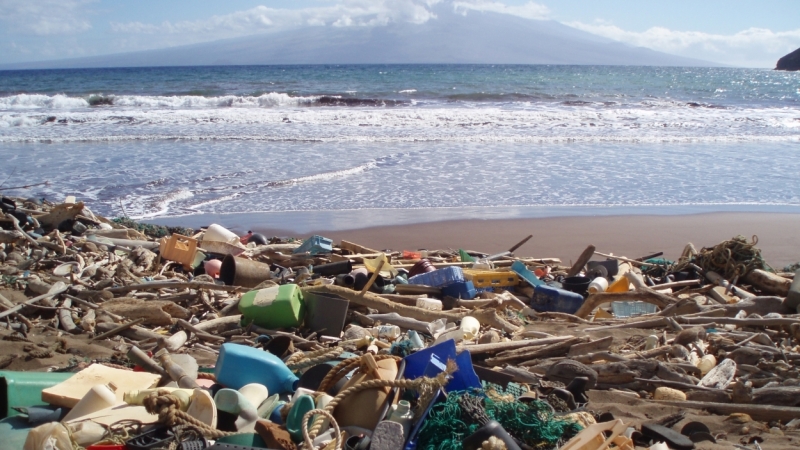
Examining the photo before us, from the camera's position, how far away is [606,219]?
378 inches

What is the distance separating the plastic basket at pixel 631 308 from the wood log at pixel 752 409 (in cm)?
205

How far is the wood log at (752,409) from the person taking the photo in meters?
3.37

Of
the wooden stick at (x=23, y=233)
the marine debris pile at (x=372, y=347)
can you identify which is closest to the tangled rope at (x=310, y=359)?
the marine debris pile at (x=372, y=347)

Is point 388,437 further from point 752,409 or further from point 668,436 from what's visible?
point 752,409

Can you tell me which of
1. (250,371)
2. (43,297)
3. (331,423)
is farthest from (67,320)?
(331,423)

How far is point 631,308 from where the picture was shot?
562 centimetres

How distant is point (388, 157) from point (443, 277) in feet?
31.1

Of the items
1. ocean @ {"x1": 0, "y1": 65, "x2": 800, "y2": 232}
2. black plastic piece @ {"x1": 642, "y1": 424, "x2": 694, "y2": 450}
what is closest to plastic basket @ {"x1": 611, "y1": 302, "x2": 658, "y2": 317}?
black plastic piece @ {"x1": 642, "y1": 424, "x2": 694, "y2": 450}

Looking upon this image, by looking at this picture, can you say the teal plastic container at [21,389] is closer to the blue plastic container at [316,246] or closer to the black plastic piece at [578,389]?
the black plastic piece at [578,389]

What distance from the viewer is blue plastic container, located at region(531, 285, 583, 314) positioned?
5.61m

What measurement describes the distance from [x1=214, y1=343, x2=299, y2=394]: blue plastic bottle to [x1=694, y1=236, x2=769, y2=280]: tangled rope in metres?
4.89

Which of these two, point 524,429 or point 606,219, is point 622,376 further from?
point 606,219

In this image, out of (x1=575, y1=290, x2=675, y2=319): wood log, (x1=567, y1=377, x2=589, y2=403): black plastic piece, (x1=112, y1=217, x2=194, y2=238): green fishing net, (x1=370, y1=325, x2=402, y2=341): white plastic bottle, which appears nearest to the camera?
(x1=567, y1=377, x2=589, y2=403): black plastic piece

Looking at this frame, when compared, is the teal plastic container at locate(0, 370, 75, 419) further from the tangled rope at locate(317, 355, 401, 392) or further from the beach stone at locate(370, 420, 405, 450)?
the beach stone at locate(370, 420, 405, 450)
